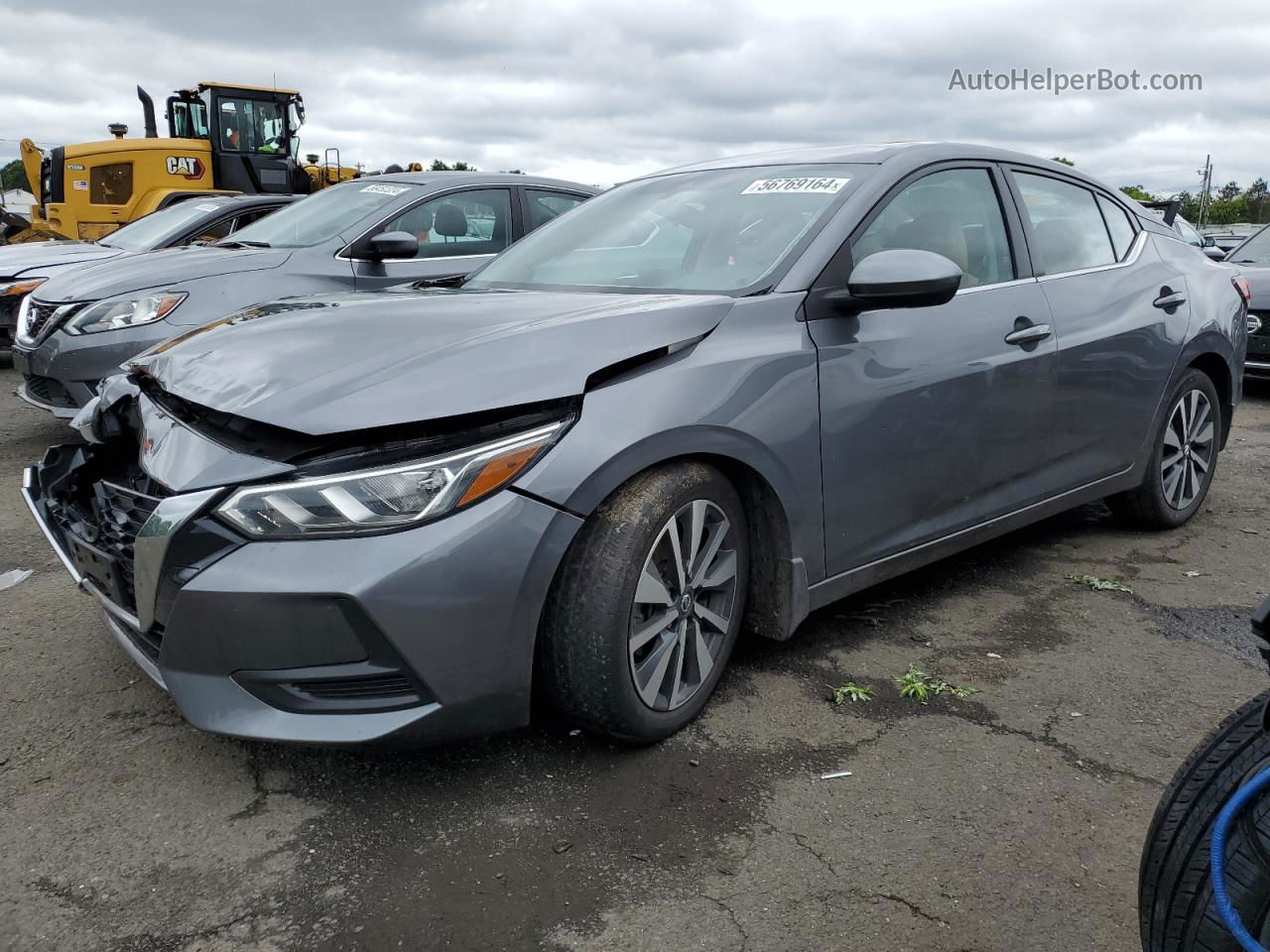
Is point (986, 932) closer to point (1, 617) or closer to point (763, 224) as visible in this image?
point (763, 224)

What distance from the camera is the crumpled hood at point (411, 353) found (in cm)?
229

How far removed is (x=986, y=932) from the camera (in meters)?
2.02

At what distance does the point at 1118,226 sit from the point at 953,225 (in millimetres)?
1170

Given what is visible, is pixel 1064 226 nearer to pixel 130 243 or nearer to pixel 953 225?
pixel 953 225

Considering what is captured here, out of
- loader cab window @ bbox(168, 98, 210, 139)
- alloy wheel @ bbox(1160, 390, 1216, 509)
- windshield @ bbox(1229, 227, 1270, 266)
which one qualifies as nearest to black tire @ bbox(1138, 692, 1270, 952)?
alloy wheel @ bbox(1160, 390, 1216, 509)

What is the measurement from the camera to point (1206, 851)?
1.49m

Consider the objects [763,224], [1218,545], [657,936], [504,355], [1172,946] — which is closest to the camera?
[1172,946]

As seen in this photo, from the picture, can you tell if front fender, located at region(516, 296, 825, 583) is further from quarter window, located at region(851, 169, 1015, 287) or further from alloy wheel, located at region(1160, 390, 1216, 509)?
alloy wheel, located at region(1160, 390, 1216, 509)

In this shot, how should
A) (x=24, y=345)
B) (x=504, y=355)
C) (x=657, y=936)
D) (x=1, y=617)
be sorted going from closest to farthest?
(x=657, y=936), (x=504, y=355), (x=1, y=617), (x=24, y=345)

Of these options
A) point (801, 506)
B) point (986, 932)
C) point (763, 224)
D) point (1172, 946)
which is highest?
point (763, 224)

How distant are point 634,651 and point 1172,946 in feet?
4.28

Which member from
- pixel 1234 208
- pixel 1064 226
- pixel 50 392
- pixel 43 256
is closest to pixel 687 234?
pixel 1064 226

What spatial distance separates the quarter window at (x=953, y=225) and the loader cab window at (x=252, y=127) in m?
13.1

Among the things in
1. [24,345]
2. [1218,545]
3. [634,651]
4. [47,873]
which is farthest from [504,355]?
[24,345]
